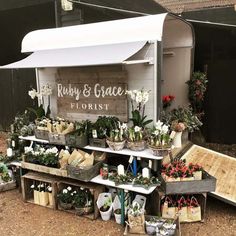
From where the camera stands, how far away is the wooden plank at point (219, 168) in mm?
3939

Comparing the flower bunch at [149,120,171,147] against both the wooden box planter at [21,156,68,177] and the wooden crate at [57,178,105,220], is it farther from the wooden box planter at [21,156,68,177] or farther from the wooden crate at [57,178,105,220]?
the wooden box planter at [21,156,68,177]

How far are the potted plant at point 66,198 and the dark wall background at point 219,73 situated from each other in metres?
4.10

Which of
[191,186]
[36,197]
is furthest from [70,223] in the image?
[191,186]

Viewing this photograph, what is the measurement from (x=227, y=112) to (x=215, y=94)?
508 millimetres

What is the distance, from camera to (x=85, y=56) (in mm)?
4047

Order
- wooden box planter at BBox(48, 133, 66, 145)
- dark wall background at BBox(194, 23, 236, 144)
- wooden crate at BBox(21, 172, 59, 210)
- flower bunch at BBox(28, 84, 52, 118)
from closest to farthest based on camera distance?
1. wooden crate at BBox(21, 172, 59, 210)
2. wooden box planter at BBox(48, 133, 66, 145)
3. flower bunch at BBox(28, 84, 52, 118)
4. dark wall background at BBox(194, 23, 236, 144)

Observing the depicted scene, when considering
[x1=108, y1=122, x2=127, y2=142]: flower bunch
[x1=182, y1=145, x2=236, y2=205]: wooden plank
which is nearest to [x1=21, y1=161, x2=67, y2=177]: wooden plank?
[x1=108, y1=122, x2=127, y2=142]: flower bunch

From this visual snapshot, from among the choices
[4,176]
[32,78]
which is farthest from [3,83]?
[4,176]

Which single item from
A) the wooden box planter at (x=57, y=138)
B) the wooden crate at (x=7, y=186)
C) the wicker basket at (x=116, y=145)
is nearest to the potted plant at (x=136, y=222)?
the wicker basket at (x=116, y=145)

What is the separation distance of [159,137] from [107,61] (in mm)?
1205

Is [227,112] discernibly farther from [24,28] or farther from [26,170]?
[24,28]

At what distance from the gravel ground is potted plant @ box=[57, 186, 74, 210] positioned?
126 millimetres

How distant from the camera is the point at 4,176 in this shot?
4.97 metres

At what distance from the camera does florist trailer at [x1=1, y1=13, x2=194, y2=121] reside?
3967 mm
